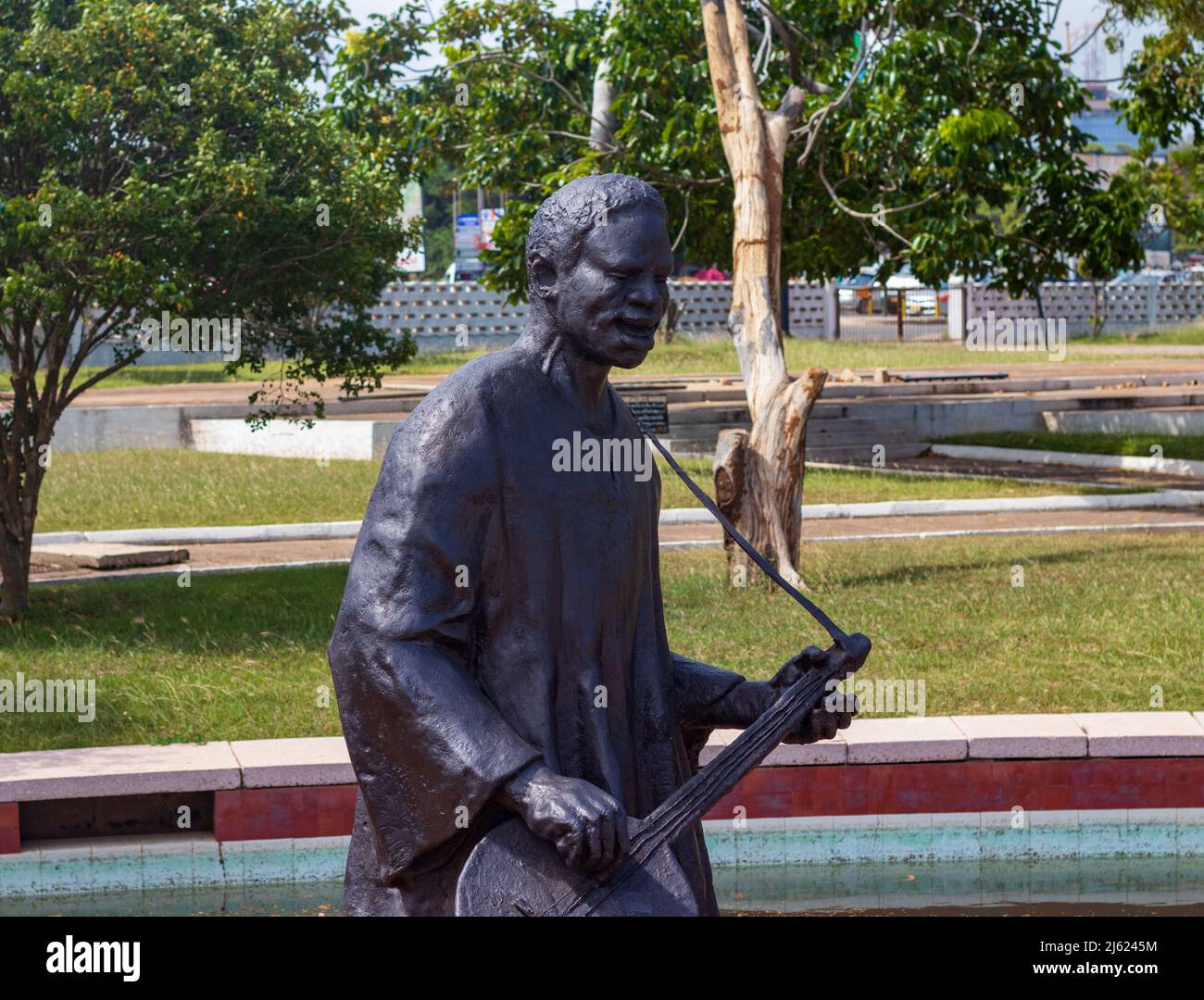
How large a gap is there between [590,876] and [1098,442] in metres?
16.6

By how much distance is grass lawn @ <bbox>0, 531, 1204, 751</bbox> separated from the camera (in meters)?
7.14

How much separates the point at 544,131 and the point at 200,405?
5075 mm

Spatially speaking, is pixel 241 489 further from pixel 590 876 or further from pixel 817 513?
pixel 590 876

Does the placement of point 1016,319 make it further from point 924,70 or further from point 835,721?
point 835,721

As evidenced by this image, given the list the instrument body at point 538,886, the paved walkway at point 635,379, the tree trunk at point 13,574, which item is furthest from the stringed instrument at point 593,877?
the paved walkway at point 635,379

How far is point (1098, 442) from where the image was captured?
18375 millimetres

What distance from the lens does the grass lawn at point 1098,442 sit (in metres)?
17.7

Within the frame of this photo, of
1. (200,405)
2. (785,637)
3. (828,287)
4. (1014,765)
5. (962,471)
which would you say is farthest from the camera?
(828,287)

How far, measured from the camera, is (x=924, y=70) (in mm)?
14336

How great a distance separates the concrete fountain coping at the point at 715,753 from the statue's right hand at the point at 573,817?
9.87 ft

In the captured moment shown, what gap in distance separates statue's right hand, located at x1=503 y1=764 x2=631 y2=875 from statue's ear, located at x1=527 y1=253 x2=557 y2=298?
0.72 meters

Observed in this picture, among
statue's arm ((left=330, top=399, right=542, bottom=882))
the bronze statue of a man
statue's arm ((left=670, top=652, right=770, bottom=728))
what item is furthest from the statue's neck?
statue's arm ((left=670, top=652, right=770, bottom=728))
